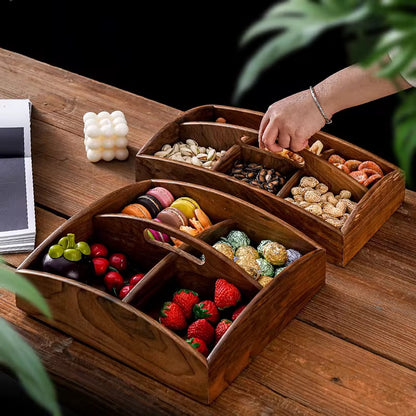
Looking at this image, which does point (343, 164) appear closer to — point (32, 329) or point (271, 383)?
point (271, 383)

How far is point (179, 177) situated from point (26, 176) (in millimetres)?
372

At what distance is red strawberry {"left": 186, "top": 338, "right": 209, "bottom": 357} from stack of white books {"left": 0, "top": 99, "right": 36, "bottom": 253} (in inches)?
18.7

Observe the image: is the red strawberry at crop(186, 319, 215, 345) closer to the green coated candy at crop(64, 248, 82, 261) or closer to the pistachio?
the green coated candy at crop(64, 248, 82, 261)

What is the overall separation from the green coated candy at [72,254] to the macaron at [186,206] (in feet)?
0.92

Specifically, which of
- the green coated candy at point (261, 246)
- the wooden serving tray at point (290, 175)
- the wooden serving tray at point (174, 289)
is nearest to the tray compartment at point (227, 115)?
the wooden serving tray at point (290, 175)

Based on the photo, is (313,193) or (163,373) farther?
(313,193)

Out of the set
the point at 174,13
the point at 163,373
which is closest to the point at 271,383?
the point at 163,373

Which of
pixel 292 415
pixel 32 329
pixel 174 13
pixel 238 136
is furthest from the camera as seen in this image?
pixel 174 13

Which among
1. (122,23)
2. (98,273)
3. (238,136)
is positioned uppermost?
(238,136)

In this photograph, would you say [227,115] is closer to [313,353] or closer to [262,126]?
[262,126]

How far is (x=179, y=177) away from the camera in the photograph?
60.4 inches

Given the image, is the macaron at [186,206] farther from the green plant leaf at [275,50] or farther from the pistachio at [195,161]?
the green plant leaf at [275,50]

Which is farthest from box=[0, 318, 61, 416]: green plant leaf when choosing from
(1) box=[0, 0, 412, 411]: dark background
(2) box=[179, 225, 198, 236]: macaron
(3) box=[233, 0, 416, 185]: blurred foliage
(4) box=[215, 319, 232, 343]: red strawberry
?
(1) box=[0, 0, 412, 411]: dark background

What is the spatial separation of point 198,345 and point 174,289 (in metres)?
0.18
